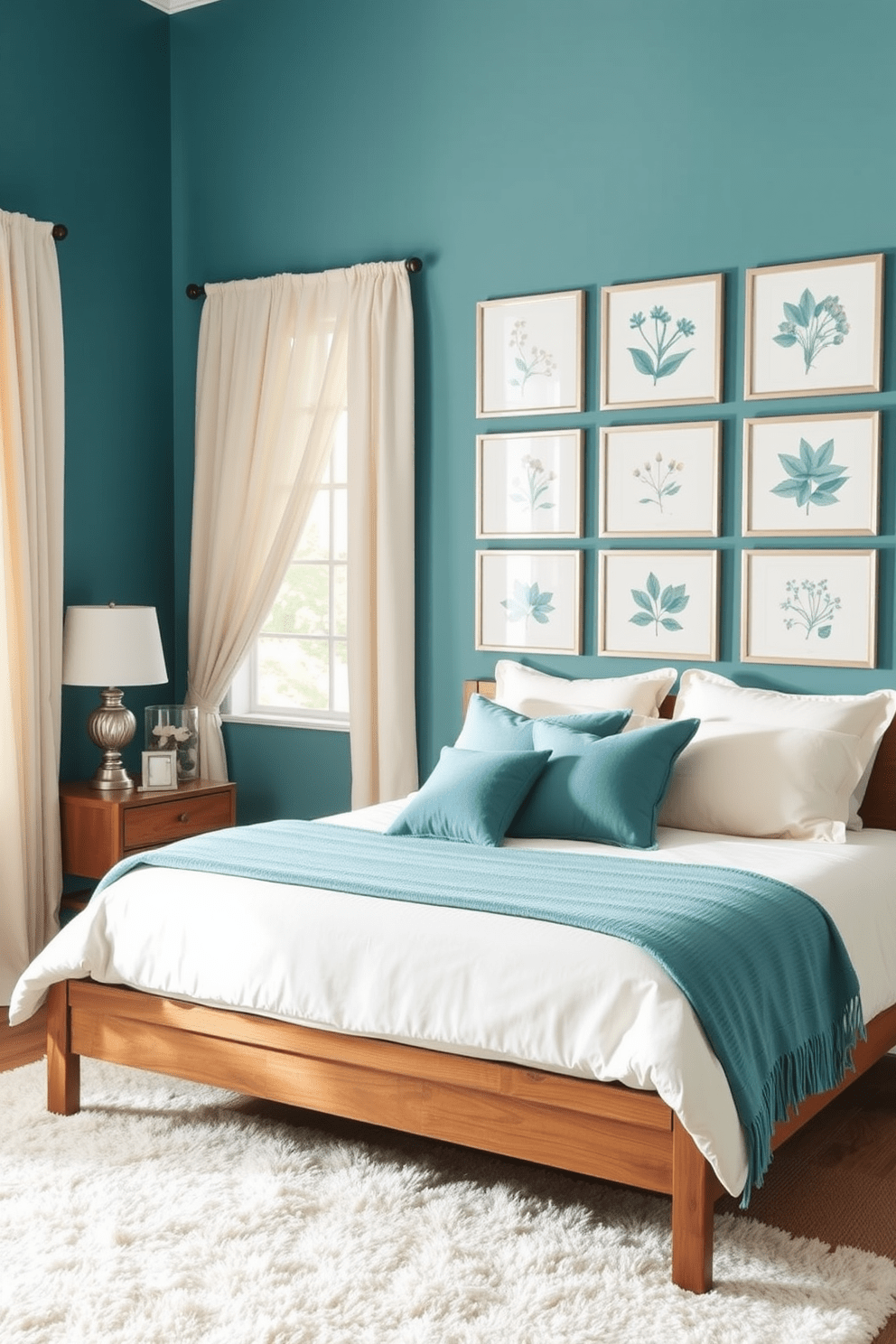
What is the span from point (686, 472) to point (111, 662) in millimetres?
1922

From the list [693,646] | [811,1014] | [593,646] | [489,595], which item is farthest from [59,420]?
[811,1014]

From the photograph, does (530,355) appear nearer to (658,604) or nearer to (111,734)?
(658,604)

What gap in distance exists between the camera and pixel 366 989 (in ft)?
9.21

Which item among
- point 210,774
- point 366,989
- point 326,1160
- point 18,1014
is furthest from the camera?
point 210,774

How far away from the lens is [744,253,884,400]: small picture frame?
380cm

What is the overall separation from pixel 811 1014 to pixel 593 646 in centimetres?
178

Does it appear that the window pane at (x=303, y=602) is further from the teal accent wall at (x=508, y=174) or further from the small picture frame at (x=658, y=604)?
the small picture frame at (x=658, y=604)

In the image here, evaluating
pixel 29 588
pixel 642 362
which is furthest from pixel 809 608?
pixel 29 588

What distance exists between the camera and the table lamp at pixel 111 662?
4484mm

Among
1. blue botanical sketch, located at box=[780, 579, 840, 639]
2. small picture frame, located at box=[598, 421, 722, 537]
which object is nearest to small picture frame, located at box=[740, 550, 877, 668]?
blue botanical sketch, located at box=[780, 579, 840, 639]

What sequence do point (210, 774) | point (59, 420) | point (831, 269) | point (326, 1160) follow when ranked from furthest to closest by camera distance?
point (210, 774), point (59, 420), point (831, 269), point (326, 1160)

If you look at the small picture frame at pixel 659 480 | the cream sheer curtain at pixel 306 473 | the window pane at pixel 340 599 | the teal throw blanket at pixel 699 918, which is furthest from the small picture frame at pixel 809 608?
the window pane at pixel 340 599

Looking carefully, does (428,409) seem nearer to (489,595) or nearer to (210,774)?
(489,595)

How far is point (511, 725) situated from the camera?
3.87 m
